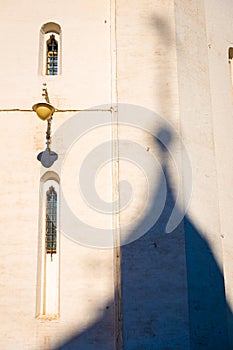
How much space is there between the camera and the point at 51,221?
9.27 meters

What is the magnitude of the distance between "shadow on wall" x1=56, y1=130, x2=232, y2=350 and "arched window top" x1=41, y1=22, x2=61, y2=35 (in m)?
4.26

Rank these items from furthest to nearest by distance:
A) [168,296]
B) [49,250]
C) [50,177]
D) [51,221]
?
[50,177], [51,221], [49,250], [168,296]

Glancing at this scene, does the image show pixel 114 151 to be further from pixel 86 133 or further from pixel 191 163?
pixel 191 163

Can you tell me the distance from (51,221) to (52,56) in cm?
355

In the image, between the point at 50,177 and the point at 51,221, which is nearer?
the point at 51,221

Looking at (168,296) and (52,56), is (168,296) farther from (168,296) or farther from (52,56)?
(52,56)

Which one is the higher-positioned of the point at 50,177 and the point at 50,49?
the point at 50,49

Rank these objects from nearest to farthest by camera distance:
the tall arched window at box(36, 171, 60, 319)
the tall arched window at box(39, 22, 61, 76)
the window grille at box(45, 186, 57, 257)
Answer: the tall arched window at box(36, 171, 60, 319), the window grille at box(45, 186, 57, 257), the tall arched window at box(39, 22, 61, 76)

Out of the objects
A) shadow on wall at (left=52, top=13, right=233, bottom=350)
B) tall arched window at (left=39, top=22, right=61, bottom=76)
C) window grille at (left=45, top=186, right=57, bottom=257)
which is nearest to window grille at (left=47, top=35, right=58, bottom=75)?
tall arched window at (left=39, top=22, right=61, bottom=76)

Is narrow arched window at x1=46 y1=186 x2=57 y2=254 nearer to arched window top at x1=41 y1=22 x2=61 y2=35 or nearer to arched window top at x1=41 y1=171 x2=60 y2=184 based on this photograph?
arched window top at x1=41 y1=171 x2=60 y2=184

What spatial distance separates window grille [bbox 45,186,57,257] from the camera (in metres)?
9.15

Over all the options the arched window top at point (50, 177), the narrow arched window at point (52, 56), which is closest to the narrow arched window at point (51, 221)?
the arched window top at point (50, 177)

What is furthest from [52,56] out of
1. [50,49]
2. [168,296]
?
[168,296]

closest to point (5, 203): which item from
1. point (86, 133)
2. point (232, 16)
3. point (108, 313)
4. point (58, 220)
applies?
point (58, 220)
